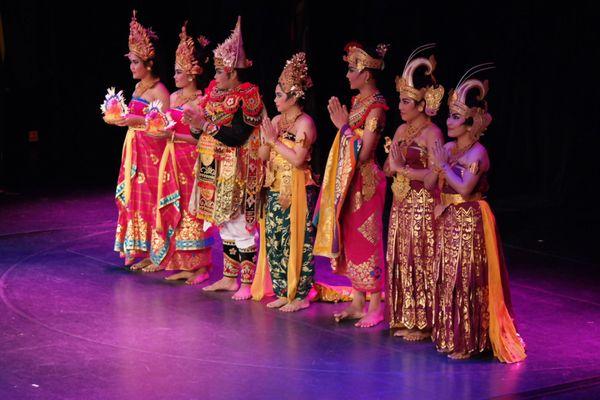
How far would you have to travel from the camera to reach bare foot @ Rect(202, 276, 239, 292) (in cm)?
688

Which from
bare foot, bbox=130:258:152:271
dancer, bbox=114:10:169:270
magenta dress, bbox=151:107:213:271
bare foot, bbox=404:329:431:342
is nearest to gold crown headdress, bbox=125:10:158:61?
dancer, bbox=114:10:169:270

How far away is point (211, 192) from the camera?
678 cm

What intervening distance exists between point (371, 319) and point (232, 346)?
2.87 feet

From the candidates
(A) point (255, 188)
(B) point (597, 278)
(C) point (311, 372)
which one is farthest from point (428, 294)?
(B) point (597, 278)

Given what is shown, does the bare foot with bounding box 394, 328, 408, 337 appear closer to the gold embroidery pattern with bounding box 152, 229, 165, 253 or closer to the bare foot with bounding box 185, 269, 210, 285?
the bare foot with bounding box 185, 269, 210, 285

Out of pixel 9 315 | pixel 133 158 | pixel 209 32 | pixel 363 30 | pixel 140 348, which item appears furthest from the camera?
pixel 209 32

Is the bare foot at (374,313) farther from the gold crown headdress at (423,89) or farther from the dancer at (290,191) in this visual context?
the gold crown headdress at (423,89)

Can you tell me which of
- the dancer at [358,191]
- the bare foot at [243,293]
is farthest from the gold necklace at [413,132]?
the bare foot at [243,293]

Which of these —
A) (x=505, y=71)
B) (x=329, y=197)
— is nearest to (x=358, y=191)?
(x=329, y=197)

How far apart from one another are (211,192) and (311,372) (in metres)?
1.89

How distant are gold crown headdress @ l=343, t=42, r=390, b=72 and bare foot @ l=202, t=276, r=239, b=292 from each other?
5.69 ft

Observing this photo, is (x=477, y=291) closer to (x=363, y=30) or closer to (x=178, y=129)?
(x=178, y=129)

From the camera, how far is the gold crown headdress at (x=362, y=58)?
5945 millimetres

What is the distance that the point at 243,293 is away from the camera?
6.68m
